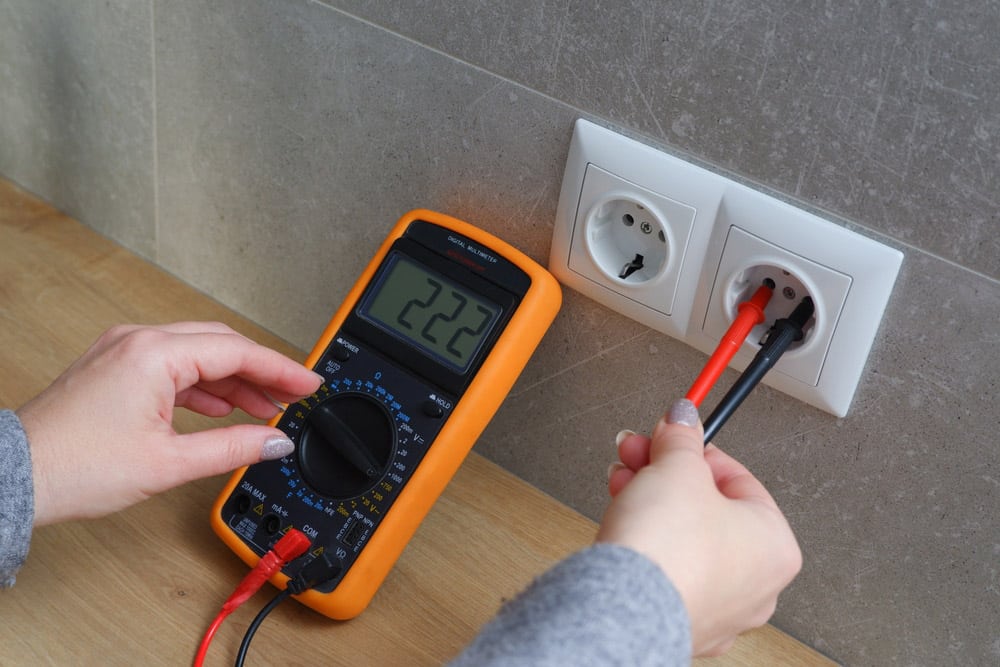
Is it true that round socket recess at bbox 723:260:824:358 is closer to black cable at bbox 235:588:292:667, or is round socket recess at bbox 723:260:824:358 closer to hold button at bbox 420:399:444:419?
hold button at bbox 420:399:444:419

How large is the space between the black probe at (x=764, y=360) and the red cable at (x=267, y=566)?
272 millimetres

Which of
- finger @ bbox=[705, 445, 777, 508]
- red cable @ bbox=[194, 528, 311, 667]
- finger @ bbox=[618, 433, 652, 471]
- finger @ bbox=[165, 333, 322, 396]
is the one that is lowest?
red cable @ bbox=[194, 528, 311, 667]

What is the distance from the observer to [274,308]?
93 cm

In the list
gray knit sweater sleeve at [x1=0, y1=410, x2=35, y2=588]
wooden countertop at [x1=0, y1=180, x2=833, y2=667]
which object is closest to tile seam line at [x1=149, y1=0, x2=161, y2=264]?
wooden countertop at [x1=0, y1=180, x2=833, y2=667]

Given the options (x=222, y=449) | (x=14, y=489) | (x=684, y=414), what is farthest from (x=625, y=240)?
(x=14, y=489)

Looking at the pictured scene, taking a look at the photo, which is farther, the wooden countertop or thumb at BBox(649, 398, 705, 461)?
the wooden countertop

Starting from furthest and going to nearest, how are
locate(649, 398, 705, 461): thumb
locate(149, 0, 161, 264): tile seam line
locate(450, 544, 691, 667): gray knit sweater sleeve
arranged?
locate(149, 0, 161, 264): tile seam line, locate(649, 398, 705, 461): thumb, locate(450, 544, 691, 667): gray knit sweater sleeve

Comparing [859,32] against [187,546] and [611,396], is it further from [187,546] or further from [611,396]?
[187,546]

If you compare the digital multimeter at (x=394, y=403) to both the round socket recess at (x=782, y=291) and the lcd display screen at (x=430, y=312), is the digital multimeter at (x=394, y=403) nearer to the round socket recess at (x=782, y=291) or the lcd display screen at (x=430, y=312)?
the lcd display screen at (x=430, y=312)

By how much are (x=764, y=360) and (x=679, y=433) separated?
0.32 feet

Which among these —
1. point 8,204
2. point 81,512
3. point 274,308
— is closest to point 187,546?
point 81,512

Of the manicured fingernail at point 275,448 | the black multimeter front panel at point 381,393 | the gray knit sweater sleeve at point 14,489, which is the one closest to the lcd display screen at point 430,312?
the black multimeter front panel at point 381,393

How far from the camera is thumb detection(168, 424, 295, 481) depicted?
0.61 m

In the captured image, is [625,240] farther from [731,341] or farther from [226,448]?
[226,448]
